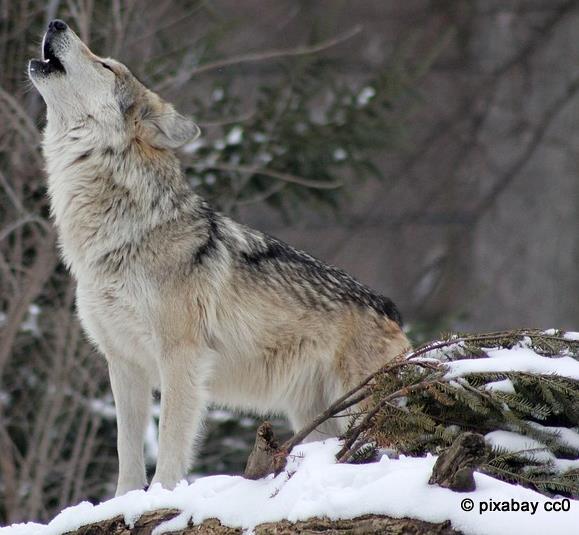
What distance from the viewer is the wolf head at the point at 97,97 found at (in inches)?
230

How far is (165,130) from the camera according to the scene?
6.03m

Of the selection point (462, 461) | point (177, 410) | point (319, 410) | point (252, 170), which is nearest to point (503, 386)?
point (462, 461)

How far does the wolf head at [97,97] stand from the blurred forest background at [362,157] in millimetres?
3590

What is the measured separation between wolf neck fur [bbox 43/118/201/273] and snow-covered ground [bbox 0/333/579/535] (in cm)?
173

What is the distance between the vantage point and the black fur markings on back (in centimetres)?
616

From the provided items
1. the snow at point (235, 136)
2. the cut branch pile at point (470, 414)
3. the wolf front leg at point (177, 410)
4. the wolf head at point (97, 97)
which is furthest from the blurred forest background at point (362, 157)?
the cut branch pile at point (470, 414)

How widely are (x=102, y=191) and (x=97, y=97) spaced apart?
0.52 m

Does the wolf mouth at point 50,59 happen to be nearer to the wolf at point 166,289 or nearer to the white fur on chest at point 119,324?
the wolf at point 166,289

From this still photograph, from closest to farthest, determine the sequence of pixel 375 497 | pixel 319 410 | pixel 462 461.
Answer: pixel 462 461, pixel 375 497, pixel 319 410

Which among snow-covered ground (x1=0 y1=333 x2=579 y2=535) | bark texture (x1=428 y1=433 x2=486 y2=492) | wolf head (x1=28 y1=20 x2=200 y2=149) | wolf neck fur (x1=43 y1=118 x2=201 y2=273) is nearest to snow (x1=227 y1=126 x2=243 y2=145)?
wolf head (x1=28 y1=20 x2=200 y2=149)

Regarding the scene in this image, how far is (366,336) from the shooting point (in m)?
6.12

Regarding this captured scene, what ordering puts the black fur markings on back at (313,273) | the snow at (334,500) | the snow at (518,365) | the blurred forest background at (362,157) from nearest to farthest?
1. the snow at (334,500)
2. the snow at (518,365)
3. the black fur markings on back at (313,273)
4. the blurred forest background at (362,157)

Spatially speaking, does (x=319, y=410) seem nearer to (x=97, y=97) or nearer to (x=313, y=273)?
(x=313, y=273)

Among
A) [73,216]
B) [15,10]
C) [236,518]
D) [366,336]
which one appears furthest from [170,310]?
[15,10]
